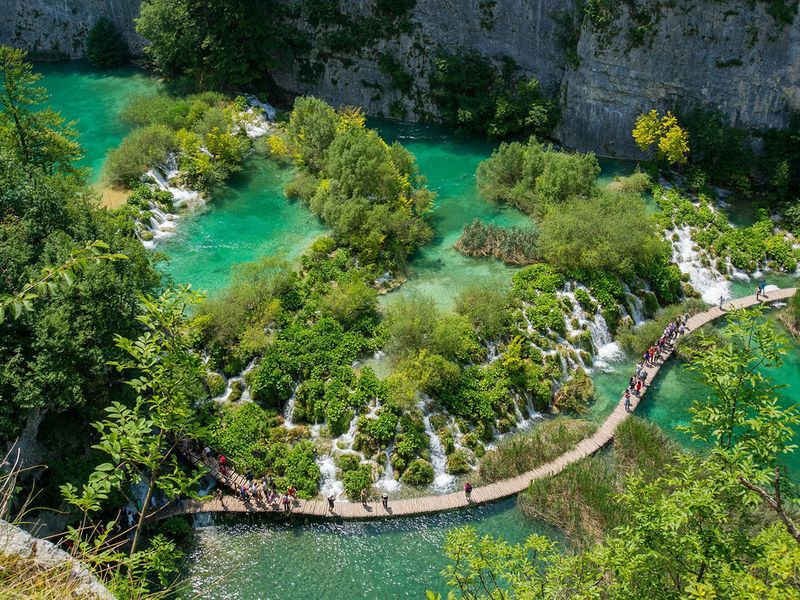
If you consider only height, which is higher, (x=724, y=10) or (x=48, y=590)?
(x=724, y=10)

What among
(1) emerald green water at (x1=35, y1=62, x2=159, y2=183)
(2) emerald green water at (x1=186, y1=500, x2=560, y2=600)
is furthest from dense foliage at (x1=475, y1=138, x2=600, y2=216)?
(1) emerald green water at (x1=35, y1=62, x2=159, y2=183)

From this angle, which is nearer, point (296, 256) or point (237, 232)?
point (296, 256)

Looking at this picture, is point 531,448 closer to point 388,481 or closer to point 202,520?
point 388,481

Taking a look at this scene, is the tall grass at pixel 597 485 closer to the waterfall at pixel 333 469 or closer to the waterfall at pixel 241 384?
the waterfall at pixel 333 469

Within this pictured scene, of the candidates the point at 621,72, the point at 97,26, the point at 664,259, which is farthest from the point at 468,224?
the point at 97,26

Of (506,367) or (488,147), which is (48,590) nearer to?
(506,367)

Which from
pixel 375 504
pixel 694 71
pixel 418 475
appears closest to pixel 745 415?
pixel 418 475
